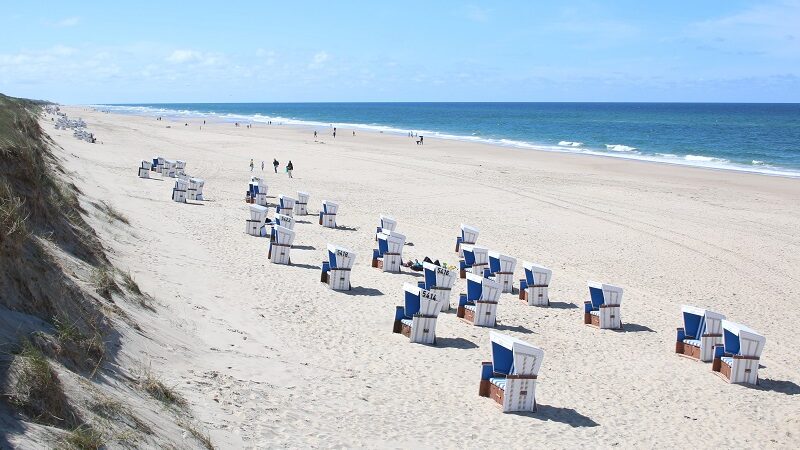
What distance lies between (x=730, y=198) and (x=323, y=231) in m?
20.5

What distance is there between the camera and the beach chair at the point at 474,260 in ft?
55.1

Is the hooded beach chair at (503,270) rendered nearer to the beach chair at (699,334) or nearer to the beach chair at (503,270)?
the beach chair at (503,270)

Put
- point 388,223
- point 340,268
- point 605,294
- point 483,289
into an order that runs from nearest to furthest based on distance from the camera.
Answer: point 483,289, point 605,294, point 340,268, point 388,223

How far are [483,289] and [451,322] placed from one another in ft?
2.81

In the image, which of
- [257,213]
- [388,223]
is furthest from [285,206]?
[388,223]

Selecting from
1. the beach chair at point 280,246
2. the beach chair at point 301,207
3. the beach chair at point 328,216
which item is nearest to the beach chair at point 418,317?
the beach chair at point 280,246

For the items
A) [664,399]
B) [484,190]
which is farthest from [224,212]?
[664,399]

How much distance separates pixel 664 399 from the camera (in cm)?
1054

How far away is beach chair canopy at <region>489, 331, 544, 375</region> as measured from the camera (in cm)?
950

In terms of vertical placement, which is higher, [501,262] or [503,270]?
[501,262]

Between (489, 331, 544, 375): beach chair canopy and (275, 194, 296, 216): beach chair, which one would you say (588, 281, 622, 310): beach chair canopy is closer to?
(489, 331, 544, 375): beach chair canopy

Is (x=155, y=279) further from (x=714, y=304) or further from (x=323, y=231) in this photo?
(x=714, y=304)

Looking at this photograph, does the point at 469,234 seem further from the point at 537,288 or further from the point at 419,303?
the point at 419,303

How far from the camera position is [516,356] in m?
9.51
